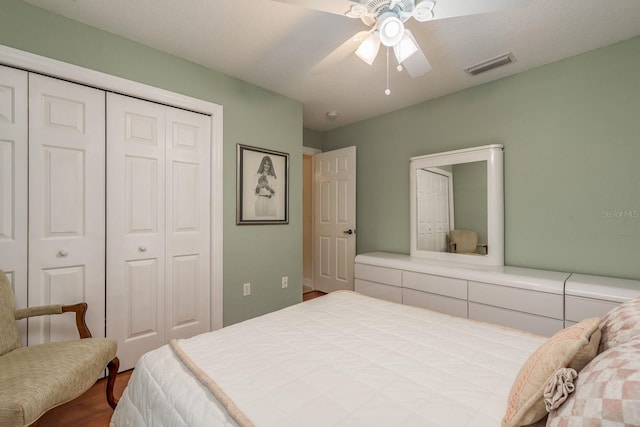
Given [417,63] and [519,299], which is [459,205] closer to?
[519,299]

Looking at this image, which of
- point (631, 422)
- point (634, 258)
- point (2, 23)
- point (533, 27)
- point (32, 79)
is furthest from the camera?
point (634, 258)

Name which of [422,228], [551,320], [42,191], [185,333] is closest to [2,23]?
[42,191]

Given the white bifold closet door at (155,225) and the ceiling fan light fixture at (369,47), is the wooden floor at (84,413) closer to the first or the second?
the white bifold closet door at (155,225)

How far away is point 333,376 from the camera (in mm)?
998

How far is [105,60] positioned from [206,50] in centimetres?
70

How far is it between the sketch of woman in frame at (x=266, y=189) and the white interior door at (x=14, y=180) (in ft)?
5.42

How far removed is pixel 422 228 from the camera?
316 cm

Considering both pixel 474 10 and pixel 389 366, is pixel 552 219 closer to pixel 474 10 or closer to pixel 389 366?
pixel 474 10

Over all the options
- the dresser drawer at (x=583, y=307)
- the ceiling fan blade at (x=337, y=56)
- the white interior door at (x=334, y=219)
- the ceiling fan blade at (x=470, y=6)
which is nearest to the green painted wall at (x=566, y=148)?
the dresser drawer at (x=583, y=307)

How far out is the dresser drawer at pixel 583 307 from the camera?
5.96ft

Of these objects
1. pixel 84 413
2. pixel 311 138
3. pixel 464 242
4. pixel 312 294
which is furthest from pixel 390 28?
pixel 312 294

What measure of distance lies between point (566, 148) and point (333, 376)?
2652 millimetres

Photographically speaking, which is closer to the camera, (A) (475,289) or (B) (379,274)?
(A) (475,289)

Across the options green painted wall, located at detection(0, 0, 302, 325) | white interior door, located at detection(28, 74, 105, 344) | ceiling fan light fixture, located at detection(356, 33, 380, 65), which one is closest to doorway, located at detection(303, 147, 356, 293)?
green painted wall, located at detection(0, 0, 302, 325)
